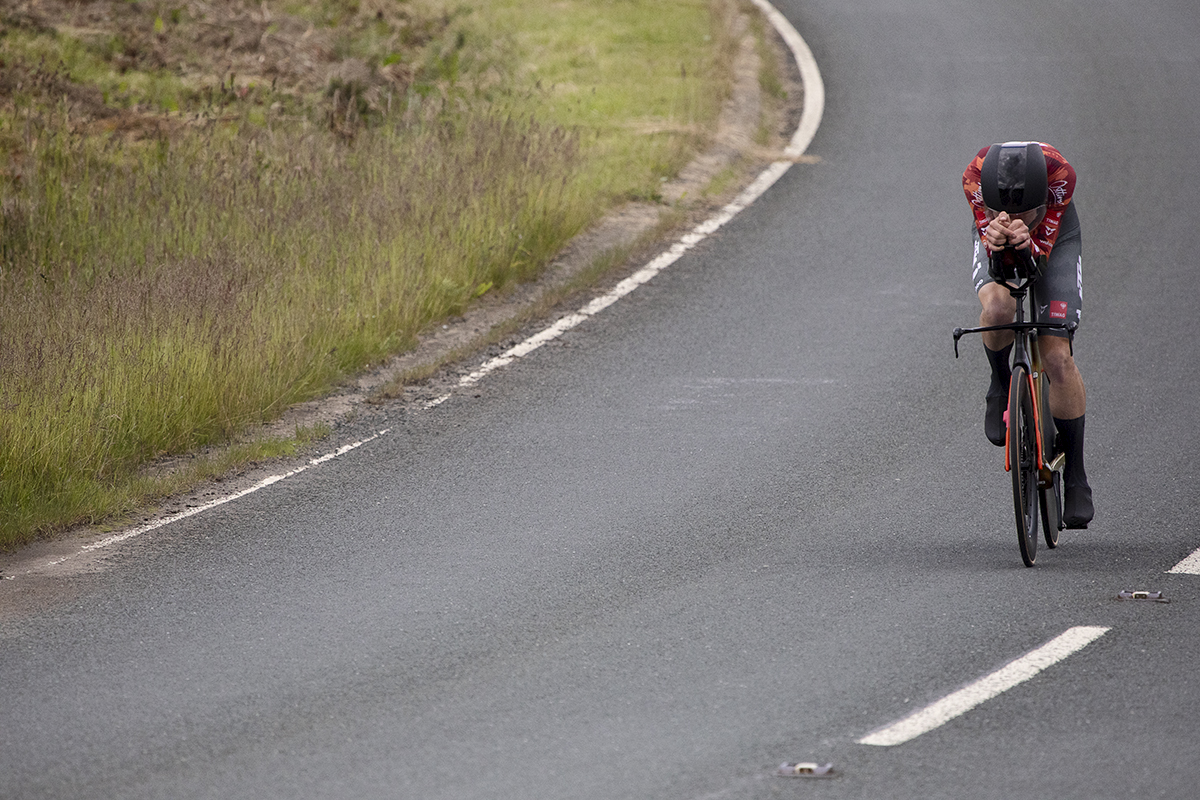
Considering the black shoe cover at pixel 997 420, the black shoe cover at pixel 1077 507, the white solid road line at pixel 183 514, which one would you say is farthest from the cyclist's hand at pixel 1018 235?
the white solid road line at pixel 183 514

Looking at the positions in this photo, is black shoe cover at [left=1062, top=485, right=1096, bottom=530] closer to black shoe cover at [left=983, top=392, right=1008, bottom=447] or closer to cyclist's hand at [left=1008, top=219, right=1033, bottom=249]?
black shoe cover at [left=983, top=392, right=1008, bottom=447]

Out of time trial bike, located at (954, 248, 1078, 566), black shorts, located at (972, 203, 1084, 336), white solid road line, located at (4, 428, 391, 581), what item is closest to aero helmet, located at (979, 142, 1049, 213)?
time trial bike, located at (954, 248, 1078, 566)

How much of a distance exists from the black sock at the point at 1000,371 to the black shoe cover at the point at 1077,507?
0.58 meters

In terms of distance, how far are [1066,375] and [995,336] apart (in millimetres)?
390

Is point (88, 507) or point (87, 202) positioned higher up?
point (87, 202)

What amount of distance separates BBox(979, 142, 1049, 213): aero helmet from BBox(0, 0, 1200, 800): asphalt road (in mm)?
1643

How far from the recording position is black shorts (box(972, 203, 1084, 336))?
6820mm

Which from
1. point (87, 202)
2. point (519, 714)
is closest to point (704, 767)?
point (519, 714)

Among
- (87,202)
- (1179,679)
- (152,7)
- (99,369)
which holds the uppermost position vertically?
(152,7)

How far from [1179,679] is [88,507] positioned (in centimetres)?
519

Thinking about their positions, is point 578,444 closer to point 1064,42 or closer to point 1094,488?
point 1094,488

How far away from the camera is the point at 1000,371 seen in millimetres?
7160

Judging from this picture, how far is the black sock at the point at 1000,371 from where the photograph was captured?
7121mm

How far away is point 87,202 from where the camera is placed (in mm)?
11664
